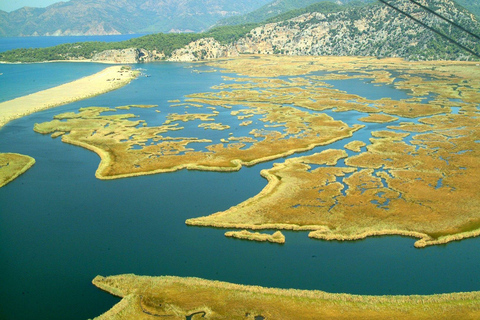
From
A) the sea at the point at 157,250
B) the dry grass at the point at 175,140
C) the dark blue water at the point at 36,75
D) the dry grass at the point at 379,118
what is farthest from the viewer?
the dark blue water at the point at 36,75

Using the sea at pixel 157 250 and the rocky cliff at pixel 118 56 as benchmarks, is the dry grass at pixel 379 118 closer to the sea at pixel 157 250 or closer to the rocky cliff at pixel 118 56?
the sea at pixel 157 250

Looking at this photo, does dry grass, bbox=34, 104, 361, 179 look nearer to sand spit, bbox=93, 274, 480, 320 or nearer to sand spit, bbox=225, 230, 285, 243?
sand spit, bbox=225, 230, 285, 243

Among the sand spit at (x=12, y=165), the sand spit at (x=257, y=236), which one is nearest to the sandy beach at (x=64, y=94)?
the sand spit at (x=12, y=165)

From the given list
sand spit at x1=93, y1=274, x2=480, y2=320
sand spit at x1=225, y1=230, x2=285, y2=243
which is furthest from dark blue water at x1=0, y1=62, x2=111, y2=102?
sand spit at x1=93, y1=274, x2=480, y2=320

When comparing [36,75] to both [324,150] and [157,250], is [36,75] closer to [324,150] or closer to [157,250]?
[324,150]

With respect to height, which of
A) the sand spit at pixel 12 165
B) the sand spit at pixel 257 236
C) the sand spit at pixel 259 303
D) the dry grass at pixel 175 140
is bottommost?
the sand spit at pixel 259 303

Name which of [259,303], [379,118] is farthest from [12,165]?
[379,118]

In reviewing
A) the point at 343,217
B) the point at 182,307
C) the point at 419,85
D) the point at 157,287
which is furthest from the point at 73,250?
the point at 419,85
